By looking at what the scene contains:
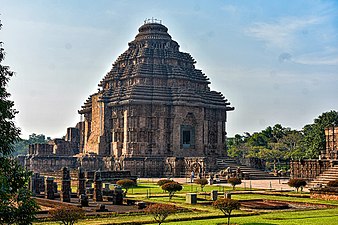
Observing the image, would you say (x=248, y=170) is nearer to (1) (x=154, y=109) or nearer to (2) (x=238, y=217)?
(1) (x=154, y=109)

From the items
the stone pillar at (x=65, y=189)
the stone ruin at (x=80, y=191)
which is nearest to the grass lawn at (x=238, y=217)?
the stone ruin at (x=80, y=191)

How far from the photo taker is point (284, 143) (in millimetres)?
90500

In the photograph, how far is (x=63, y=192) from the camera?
29.8 meters

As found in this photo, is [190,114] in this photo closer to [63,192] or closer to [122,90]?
[122,90]

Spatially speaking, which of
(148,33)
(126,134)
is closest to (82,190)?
(126,134)

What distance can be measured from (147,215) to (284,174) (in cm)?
3780

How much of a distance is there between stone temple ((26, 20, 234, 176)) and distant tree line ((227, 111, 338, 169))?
11375 millimetres

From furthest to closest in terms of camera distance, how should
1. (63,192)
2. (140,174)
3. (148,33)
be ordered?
(148,33) → (140,174) → (63,192)

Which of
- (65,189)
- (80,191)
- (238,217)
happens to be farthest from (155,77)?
(238,217)

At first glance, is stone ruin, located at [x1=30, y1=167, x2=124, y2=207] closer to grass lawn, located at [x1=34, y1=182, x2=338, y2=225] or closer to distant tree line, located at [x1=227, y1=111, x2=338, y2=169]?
grass lawn, located at [x1=34, y1=182, x2=338, y2=225]

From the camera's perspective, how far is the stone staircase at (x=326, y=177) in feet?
124

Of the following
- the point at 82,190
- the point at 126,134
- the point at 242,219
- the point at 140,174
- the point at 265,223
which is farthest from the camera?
the point at 126,134

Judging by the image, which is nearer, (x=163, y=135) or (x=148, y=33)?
(x=163, y=135)

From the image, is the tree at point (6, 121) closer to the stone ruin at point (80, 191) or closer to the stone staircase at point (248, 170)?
the stone ruin at point (80, 191)
